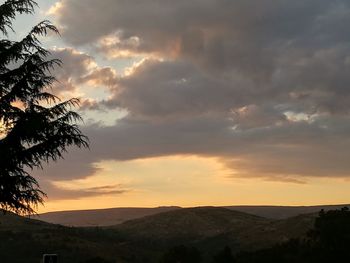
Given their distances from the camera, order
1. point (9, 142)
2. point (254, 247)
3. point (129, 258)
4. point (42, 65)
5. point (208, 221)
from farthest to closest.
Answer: point (208, 221), point (254, 247), point (129, 258), point (42, 65), point (9, 142)

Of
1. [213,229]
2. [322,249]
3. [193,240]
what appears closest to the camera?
[322,249]

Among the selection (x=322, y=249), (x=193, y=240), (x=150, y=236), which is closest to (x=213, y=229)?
(x=193, y=240)

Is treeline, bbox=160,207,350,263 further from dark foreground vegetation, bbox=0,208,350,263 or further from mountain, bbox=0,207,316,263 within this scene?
mountain, bbox=0,207,316,263

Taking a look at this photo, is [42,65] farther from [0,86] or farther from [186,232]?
[186,232]

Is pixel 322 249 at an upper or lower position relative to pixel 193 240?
lower

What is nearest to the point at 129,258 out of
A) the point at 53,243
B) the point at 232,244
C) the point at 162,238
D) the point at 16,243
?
the point at 53,243

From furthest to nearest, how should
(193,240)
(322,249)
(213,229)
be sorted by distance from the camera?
(213,229) < (193,240) < (322,249)

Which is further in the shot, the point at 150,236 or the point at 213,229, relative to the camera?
the point at 213,229

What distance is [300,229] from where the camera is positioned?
100750 millimetres

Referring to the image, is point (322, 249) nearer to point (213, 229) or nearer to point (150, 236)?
point (213, 229)

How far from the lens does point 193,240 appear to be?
123438 mm

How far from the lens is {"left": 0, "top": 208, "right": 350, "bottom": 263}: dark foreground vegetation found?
41.0 metres

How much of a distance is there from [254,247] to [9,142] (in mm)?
82380

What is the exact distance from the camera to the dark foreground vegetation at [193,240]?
40969 mm
